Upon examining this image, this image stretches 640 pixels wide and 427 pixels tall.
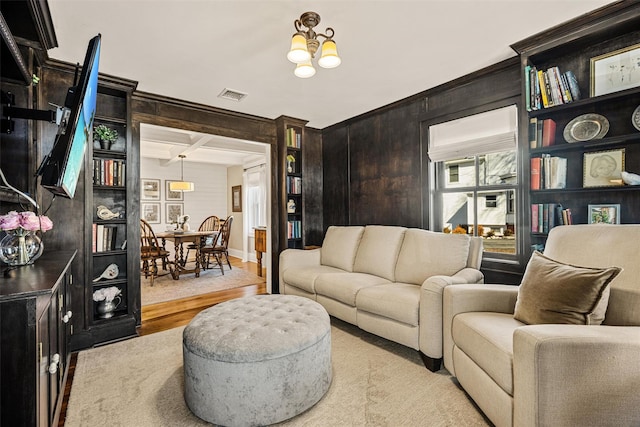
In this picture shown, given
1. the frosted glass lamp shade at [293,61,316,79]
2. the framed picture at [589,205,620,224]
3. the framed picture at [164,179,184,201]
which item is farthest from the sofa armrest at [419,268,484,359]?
the framed picture at [164,179,184,201]

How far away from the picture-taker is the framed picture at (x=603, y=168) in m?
2.10

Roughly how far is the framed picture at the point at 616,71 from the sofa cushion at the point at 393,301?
6.43 ft

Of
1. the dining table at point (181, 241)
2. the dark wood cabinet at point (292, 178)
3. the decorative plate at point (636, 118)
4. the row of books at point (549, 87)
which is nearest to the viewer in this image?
the decorative plate at point (636, 118)

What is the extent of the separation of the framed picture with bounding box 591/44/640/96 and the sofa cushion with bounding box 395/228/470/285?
141cm

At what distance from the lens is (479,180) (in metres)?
3.07

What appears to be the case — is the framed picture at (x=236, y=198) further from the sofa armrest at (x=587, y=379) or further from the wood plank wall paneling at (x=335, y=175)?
the sofa armrest at (x=587, y=379)

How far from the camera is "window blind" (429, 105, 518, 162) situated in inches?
109

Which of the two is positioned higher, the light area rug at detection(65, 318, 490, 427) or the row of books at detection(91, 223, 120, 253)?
the row of books at detection(91, 223, 120, 253)

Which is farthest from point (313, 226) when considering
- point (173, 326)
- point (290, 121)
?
point (173, 326)

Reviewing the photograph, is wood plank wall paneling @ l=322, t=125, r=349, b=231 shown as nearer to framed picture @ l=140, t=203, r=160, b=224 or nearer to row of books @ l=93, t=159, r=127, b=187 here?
row of books @ l=93, t=159, r=127, b=187

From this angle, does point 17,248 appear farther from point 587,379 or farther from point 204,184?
point 204,184

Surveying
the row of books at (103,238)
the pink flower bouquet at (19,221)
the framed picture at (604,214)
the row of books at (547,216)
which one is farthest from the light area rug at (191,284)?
the framed picture at (604,214)

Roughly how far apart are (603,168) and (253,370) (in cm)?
271

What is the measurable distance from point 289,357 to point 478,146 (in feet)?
8.52
